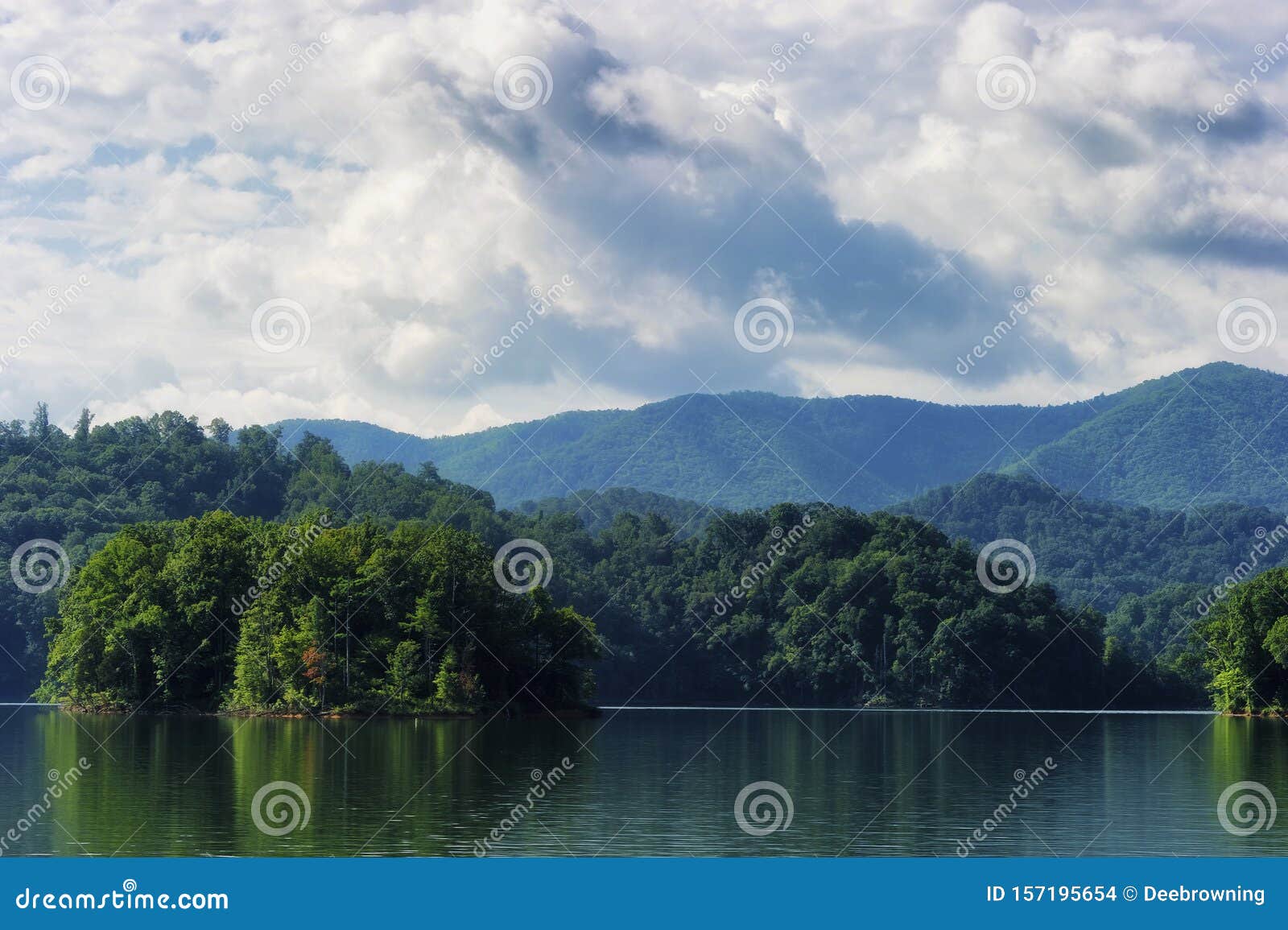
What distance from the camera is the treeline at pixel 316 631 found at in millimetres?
86562

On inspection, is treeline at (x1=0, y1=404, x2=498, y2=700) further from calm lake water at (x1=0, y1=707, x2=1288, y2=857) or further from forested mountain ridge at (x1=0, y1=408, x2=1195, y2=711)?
calm lake water at (x1=0, y1=707, x2=1288, y2=857)

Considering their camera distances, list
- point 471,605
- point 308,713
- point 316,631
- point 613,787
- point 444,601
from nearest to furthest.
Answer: point 613,787 < point 308,713 < point 316,631 < point 444,601 < point 471,605

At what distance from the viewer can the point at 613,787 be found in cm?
4391

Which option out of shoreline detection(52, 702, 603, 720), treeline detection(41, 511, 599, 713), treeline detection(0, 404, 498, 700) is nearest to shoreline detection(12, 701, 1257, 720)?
shoreline detection(52, 702, 603, 720)

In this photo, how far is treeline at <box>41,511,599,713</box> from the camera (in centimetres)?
8656

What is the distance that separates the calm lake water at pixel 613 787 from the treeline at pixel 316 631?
8053 millimetres

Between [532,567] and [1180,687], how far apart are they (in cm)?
5963

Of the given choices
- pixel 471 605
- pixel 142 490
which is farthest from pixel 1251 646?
pixel 142 490

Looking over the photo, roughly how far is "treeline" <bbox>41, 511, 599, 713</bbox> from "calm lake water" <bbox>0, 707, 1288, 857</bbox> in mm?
8053

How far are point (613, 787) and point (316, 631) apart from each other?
4640cm

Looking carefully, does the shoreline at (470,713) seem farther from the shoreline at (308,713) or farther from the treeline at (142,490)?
the treeline at (142,490)

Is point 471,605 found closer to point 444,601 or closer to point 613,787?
point 444,601

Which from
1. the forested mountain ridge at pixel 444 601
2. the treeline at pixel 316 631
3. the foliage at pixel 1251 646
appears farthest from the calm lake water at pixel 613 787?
the foliage at pixel 1251 646

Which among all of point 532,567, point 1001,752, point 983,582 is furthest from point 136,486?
point 1001,752
